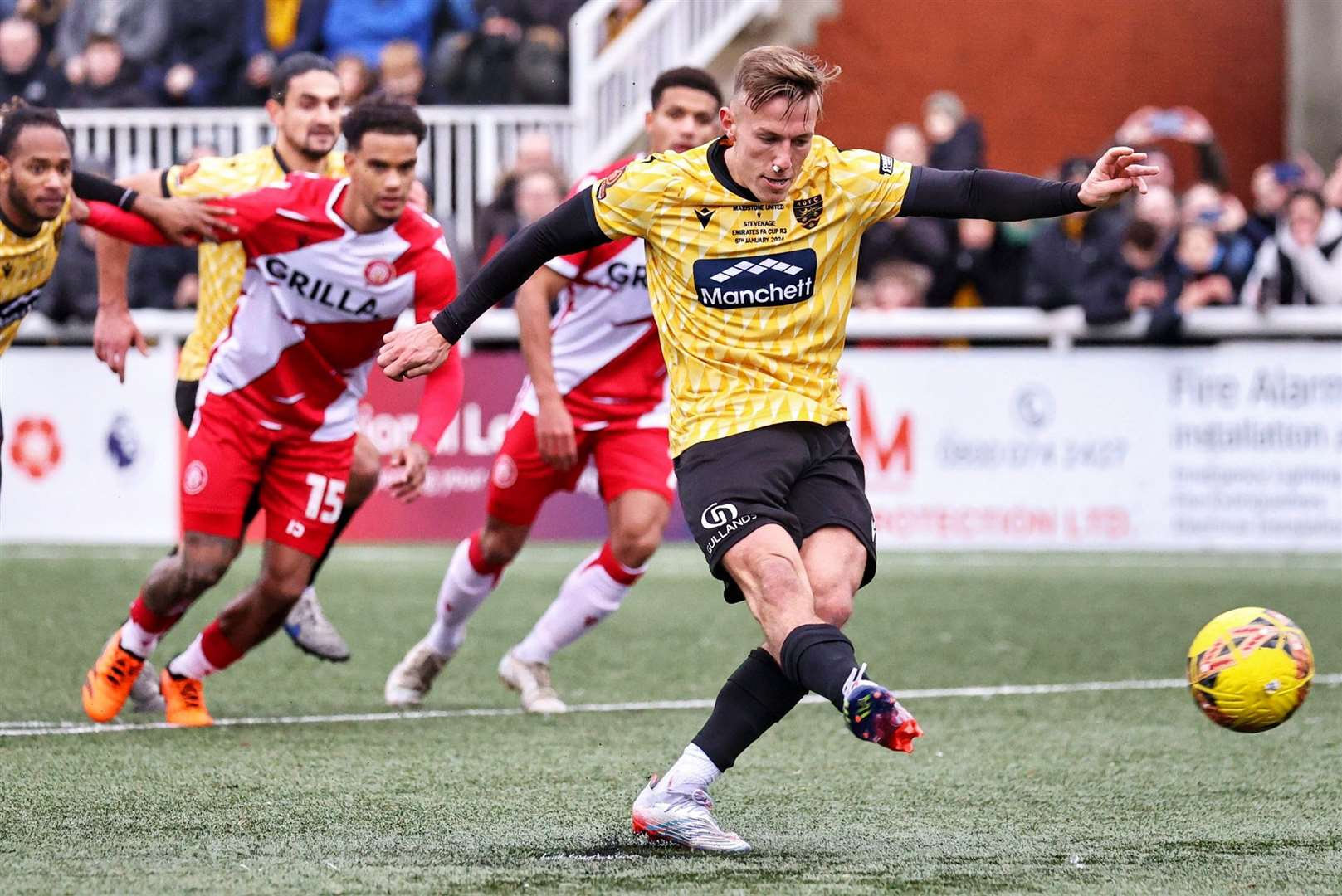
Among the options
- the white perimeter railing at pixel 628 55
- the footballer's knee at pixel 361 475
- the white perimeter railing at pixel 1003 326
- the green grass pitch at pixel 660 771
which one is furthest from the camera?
the white perimeter railing at pixel 628 55

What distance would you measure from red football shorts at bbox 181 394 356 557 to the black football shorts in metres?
2.41

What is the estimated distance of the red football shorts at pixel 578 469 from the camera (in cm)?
825

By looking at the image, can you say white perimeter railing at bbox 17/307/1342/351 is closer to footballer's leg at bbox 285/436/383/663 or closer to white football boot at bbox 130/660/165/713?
footballer's leg at bbox 285/436/383/663

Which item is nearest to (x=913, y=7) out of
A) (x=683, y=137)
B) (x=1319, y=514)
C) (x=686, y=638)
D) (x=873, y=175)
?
(x=1319, y=514)

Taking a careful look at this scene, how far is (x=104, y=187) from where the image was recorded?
24.6 ft

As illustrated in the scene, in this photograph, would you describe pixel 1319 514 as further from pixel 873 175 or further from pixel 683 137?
pixel 873 175

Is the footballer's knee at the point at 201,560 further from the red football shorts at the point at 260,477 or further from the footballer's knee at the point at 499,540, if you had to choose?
the footballer's knee at the point at 499,540

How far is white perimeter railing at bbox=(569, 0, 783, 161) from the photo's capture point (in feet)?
56.5

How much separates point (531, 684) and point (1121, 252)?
23.5ft

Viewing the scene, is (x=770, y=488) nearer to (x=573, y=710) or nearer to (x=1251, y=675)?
(x=1251, y=675)

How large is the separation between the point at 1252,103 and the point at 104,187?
14683 millimetres

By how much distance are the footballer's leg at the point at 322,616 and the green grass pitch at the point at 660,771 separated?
0.17 m

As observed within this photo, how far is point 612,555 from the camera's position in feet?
27.2

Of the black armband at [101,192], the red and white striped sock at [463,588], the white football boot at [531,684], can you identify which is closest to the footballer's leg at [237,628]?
the red and white striped sock at [463,588]
